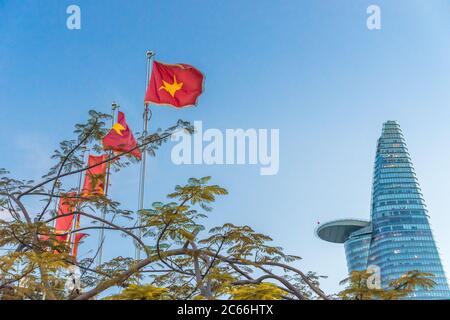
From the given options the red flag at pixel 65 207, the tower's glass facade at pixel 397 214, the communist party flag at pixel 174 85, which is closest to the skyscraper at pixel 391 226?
the tower's glass facade at pixel 397 214

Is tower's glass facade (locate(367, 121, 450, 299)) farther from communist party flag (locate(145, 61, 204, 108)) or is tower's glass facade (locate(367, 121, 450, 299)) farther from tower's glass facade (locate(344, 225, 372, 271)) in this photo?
communist party flag (locate(145, 61, 204, 108))

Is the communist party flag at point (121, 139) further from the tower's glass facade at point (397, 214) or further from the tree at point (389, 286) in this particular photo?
the tower's glass facade at point (397, 214)

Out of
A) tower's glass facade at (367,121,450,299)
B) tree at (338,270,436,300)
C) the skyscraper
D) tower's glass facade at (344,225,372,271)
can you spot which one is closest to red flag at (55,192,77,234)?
tree at (338,270,436,300)

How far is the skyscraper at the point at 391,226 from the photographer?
68250 millimetres

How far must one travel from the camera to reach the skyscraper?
68.2 metres

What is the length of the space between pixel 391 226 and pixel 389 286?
73.2 meters

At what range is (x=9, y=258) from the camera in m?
4.33

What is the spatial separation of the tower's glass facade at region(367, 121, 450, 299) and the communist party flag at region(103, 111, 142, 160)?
62002 millimetres

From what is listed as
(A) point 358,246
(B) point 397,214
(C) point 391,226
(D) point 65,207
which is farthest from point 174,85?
(A) point 358,246

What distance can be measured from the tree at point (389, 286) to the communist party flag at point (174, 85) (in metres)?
4.88

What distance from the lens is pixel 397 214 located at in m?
74.8

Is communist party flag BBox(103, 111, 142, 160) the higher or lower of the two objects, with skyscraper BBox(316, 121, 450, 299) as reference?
lower

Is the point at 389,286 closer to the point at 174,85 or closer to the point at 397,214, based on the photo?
the point at 174,85
